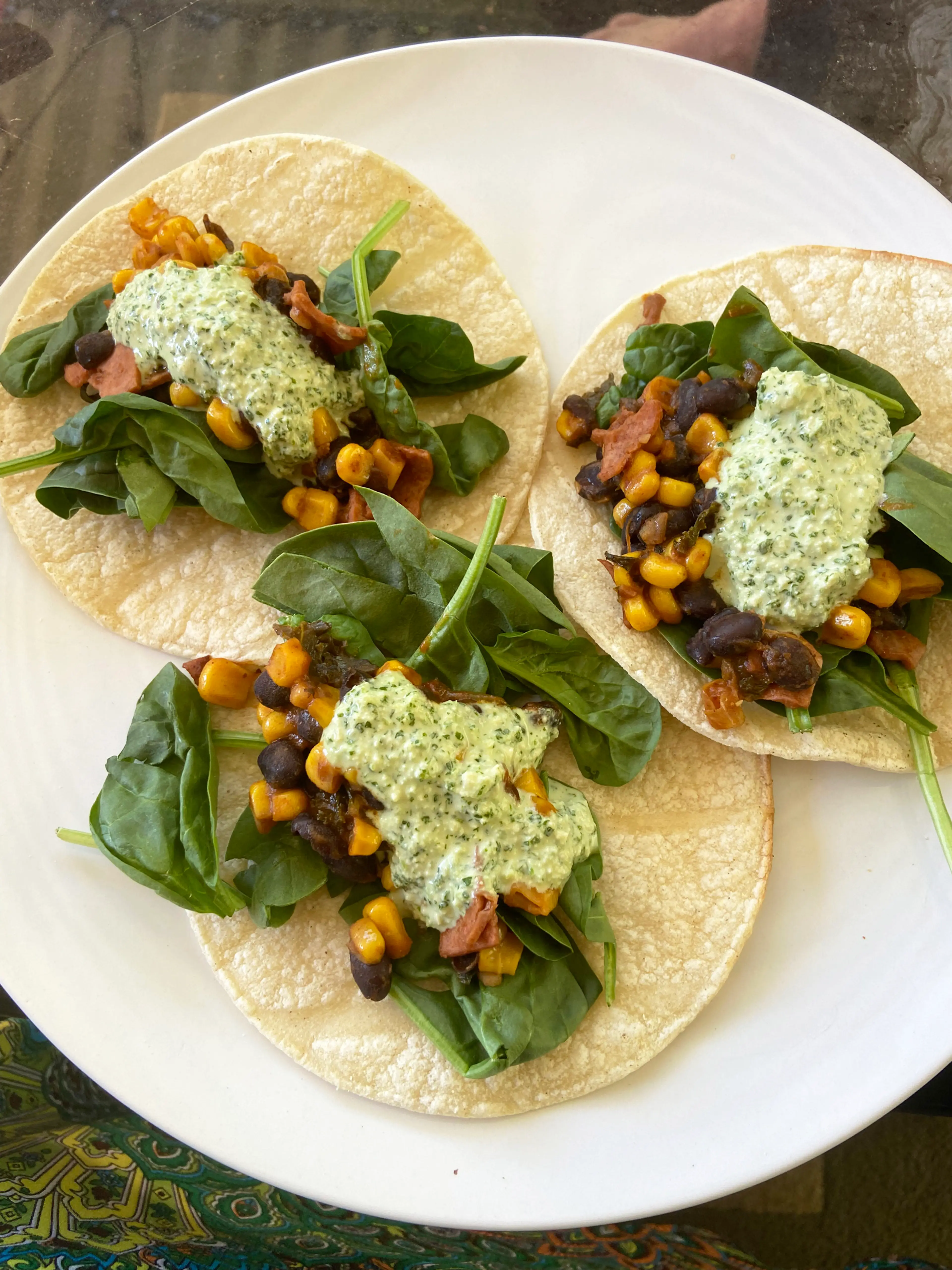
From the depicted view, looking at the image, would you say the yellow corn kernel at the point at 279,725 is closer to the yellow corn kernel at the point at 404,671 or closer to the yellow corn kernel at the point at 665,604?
the yellow corn kernel at the point at 404,671

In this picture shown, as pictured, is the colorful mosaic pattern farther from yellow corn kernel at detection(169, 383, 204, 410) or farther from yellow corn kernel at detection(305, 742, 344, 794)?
yellow corn kernel at detection(169, 383, 204, 410)

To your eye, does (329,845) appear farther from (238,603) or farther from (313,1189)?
(313,1189)

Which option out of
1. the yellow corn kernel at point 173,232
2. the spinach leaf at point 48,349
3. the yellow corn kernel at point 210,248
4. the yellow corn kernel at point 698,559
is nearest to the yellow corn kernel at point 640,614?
the yellow corn kernel at point 698,559

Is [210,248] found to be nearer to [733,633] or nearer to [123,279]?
[123,279]

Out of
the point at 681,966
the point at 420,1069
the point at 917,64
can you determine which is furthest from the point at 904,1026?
the point at 917,64

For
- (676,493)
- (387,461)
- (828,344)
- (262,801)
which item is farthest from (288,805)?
(828,344)

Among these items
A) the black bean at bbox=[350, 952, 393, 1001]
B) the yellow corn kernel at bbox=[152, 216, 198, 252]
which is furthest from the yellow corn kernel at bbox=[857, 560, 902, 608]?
the yellow corn kernel at bbox=[152, 216, 198, 252]
